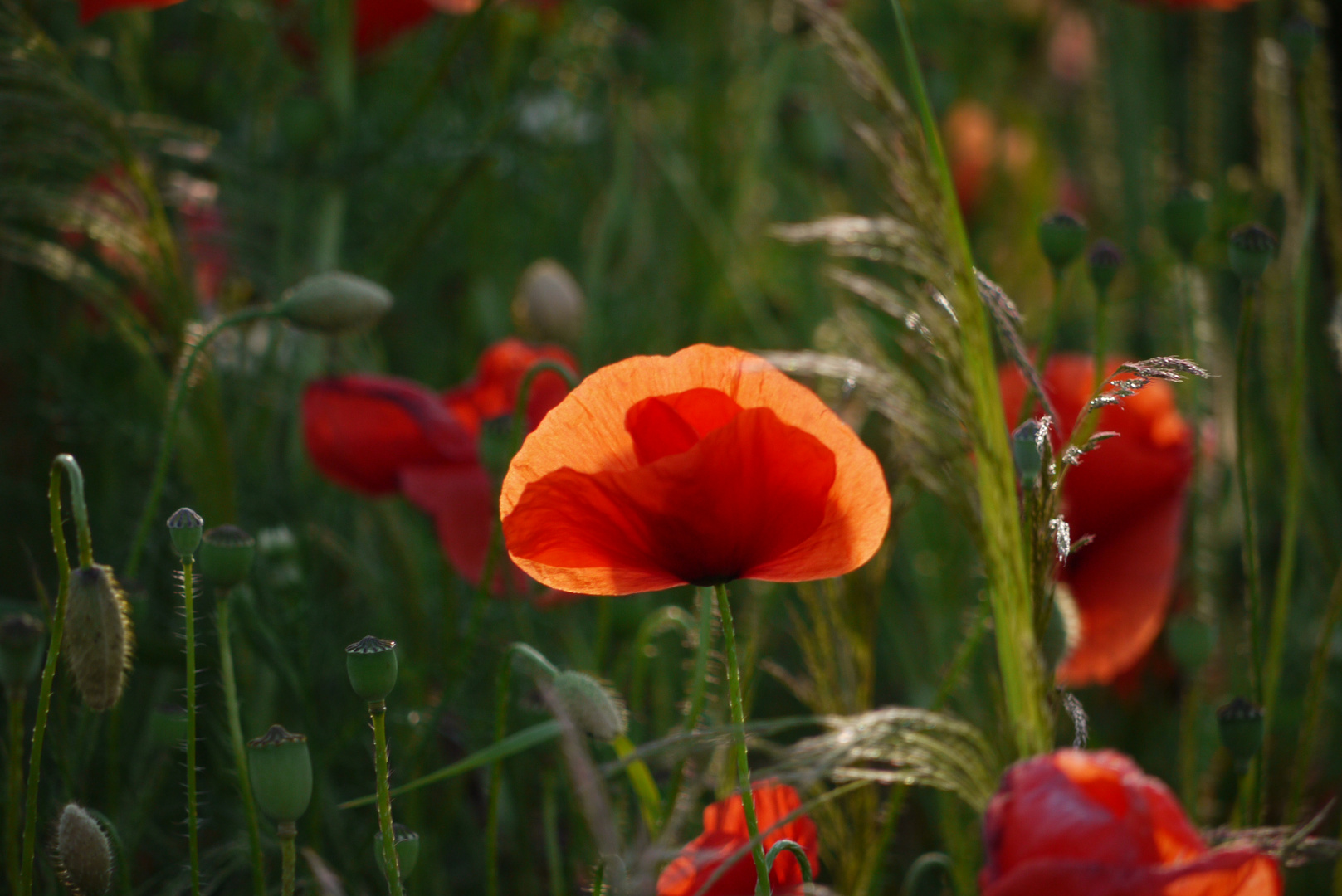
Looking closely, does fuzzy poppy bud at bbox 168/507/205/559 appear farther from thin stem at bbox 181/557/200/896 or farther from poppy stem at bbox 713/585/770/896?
poppy stem at bbox 713/585/770/896

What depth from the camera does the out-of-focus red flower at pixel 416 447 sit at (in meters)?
0.80

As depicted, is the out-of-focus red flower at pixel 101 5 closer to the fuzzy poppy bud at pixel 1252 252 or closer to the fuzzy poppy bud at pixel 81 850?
the fuzzy poppy bud at pixel 81 850

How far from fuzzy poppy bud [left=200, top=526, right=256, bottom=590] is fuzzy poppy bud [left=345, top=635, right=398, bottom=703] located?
10 cm

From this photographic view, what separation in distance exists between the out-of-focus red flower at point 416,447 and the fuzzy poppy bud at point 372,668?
286 millimetres

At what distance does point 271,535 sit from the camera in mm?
781

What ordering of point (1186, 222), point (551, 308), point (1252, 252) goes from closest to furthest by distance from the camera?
point (1252, 252)
point (1186, 222)
point (551, 308)

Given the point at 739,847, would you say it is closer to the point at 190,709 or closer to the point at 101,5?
the point at 190,709

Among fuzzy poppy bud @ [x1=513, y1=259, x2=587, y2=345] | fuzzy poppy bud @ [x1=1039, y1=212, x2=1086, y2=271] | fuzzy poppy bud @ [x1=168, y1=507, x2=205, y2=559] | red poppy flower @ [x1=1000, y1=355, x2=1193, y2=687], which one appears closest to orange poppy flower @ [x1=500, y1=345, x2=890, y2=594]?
fuzzy poppy bud @ [x1=168, y1=507, x2=205, y2=559]

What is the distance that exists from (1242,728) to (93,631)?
19.7 inches

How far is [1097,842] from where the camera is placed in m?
0.34

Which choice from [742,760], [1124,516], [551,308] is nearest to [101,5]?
[551,308]

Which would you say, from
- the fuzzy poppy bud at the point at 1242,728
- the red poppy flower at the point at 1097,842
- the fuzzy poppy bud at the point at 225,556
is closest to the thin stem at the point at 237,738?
the fuzzy poppy bud at the point at 225,556

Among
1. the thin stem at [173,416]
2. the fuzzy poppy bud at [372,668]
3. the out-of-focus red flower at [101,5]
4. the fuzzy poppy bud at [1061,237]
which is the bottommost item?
the fuzzy poppy bud at [372,668]

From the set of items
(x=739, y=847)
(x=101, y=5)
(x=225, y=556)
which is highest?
(x=101, y=5)
